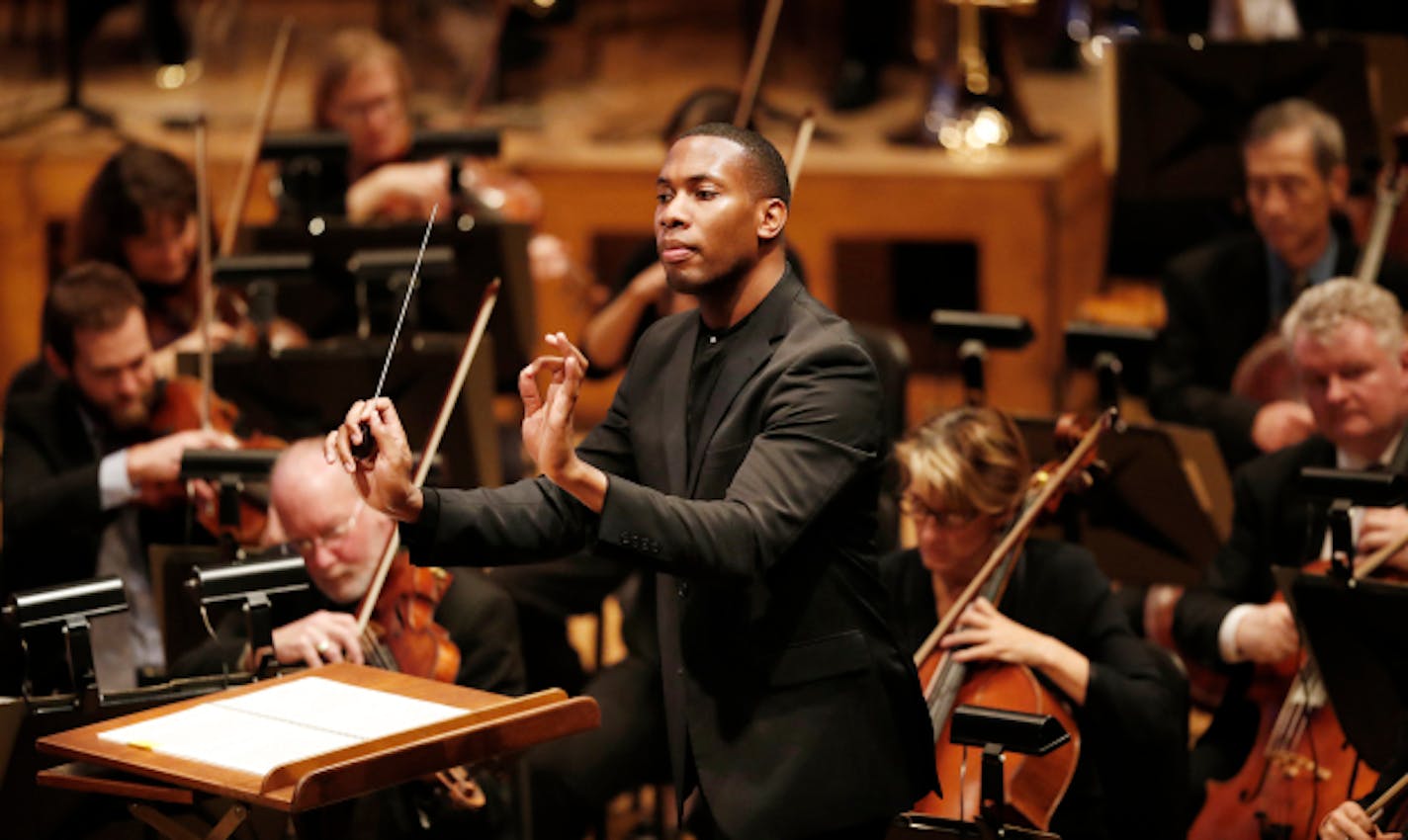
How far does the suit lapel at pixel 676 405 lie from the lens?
2439 mm

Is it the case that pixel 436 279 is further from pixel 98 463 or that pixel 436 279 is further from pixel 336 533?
pixel 336 533

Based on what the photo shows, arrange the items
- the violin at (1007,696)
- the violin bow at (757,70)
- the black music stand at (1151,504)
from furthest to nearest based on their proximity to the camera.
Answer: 1. the violin bow at (757,70)
2. the black music stand at (1151,504)
3. the violin at (1007,696)

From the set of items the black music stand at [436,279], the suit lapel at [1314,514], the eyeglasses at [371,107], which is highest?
the eyeglasses at [371,107]

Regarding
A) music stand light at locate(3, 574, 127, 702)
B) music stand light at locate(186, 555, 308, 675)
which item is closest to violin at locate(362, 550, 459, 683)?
music stand light at locate(186, 555, 308, 675)

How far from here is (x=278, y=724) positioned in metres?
2.29

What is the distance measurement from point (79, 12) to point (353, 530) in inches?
173

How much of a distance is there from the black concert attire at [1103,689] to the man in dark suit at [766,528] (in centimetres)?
63

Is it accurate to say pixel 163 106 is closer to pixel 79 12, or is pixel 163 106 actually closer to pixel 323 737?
pixel 79 12

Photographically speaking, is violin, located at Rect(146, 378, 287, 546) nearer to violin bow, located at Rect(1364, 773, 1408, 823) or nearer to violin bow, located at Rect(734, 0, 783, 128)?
violin bow, located at Rect(734, 0, 783, 128)

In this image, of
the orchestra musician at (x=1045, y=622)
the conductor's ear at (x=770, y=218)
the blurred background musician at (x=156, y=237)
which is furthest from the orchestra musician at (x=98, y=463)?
the conductor's ear at (x=770, y=218)

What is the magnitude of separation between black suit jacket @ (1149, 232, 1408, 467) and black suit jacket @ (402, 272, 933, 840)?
213cm

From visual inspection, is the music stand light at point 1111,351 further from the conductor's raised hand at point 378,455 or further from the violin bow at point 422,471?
the conductor's raised hand at point 378,455

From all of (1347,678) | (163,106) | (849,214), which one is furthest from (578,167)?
(1347,678)

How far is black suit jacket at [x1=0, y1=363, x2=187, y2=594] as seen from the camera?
3688mm
